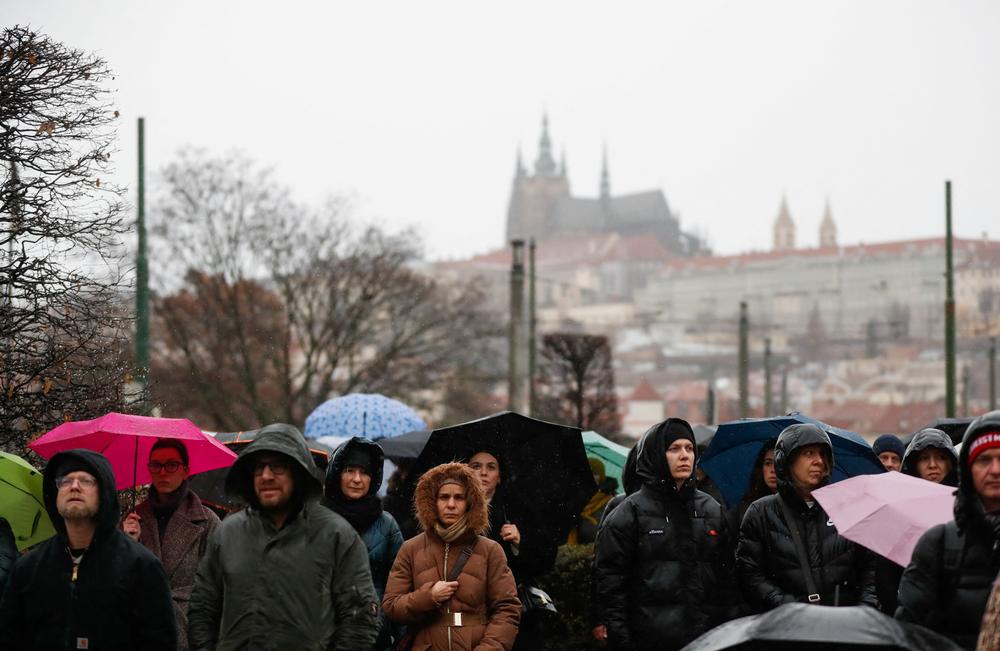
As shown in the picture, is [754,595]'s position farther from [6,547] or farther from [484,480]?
[6,547]

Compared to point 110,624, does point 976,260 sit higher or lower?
higher

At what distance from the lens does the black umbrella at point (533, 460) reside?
24.5 feet

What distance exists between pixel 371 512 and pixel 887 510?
2349 millimetres

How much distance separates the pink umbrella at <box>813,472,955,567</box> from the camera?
5.95 meters

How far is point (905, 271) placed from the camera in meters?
165

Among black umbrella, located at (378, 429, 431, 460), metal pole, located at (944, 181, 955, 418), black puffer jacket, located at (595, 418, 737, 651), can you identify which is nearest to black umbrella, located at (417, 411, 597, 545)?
black puffer jacket, located at (595, 418, 737, 651)

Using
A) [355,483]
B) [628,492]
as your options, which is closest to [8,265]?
[355,483]

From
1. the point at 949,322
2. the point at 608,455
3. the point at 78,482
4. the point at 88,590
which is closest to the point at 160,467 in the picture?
the point at 78,482

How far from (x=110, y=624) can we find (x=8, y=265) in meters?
3.91

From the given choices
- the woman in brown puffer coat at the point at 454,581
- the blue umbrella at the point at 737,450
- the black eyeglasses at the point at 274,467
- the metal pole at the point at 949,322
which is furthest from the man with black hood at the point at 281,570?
the metal pole at the point at 949,322

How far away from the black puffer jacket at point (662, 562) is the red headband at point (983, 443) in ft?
5.97

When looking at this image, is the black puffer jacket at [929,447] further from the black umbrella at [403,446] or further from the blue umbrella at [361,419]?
the blue umbrella at [361,419]

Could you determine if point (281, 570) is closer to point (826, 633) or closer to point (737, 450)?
point (826, 633)

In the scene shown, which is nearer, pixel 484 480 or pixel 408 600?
pixel 408 600
